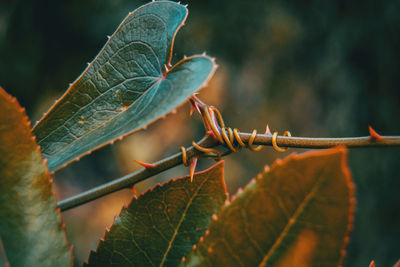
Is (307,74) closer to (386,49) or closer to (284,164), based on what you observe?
(386,49)

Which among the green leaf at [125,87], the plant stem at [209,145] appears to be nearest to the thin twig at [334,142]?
the plant stem at [209,145]

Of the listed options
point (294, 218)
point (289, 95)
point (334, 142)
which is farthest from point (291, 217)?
point (289, 95)

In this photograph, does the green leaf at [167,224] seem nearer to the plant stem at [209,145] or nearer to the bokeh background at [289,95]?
the plant stem at [209,145]

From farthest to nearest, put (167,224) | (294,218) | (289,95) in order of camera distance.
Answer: (289,95)
(167,224)
(294,218)

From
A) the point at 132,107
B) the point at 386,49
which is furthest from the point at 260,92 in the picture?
the point at 132,107

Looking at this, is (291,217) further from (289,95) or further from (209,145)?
(289,95)
